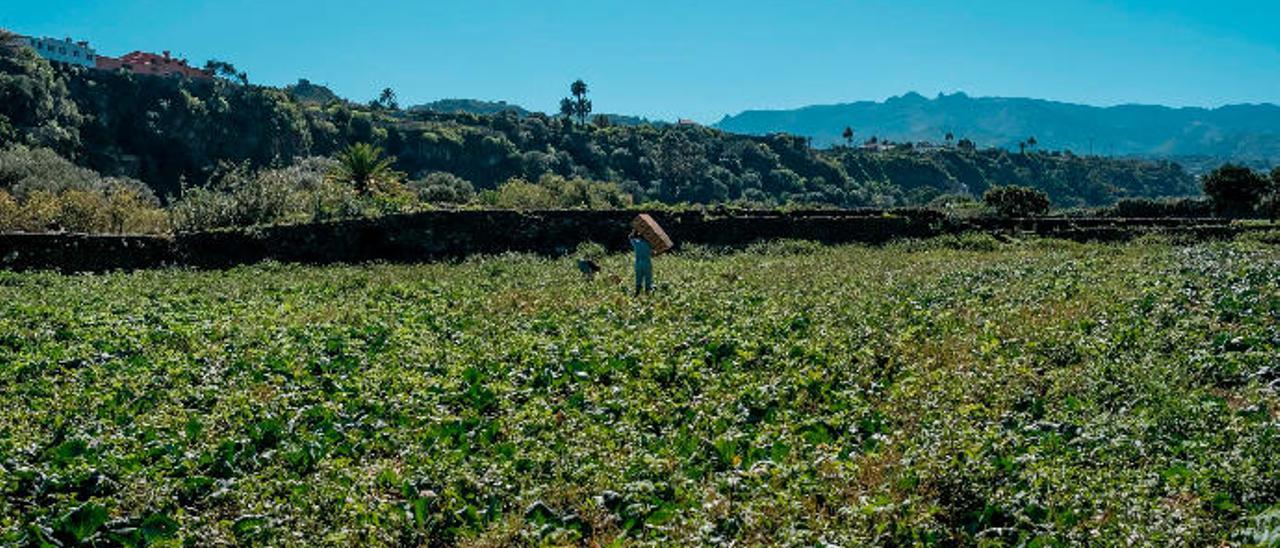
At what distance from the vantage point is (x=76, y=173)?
179 ft

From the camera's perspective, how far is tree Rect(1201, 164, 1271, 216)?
155 feet

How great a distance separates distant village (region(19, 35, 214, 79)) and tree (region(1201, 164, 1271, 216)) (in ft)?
321

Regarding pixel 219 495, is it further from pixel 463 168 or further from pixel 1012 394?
pixel 463 168

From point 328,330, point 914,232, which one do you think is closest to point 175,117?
point 914,232

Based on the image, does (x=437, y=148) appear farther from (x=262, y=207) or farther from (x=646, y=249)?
(x=646, y=249)

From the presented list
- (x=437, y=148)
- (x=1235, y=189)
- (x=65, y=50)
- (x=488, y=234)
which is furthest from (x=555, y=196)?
(x=65, y=50)

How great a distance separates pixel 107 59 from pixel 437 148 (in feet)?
161

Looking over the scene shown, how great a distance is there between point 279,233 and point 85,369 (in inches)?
761

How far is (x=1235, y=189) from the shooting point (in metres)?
47.6

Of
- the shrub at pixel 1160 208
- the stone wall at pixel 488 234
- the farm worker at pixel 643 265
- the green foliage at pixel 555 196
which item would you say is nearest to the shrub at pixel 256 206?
the stone wall at pixel 488 234

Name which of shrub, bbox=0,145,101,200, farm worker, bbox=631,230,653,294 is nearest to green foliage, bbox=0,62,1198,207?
shrub, bbox=0,145,101,200

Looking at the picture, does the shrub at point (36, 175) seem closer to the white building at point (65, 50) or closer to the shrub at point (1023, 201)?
the shrub at point (1023, 201)

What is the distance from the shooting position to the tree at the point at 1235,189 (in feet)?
155

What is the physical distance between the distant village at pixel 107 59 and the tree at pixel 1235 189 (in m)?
97.9
